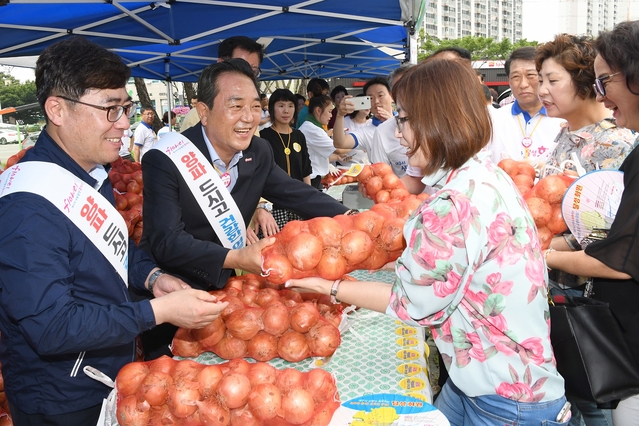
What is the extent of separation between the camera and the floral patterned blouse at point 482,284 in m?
1.39

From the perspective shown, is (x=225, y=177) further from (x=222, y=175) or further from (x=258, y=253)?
(x=258, y=253)

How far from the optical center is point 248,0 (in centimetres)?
518

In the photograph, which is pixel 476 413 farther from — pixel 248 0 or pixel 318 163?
pixel 318 163

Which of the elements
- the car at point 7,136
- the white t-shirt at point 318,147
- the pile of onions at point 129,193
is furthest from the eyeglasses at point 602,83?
the car at point 7,136

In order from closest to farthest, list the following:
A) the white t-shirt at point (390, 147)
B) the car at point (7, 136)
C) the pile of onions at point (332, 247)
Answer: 1. the pile of onions at point (332, 247)
2. the white t-shirt at point (390, 147)
3. the car at point (7, 136)

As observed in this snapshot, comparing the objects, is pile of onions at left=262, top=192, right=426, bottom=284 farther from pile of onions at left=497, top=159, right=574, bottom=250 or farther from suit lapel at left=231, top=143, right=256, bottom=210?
suit lapel at left=231, top=143, right=256, bottom=210

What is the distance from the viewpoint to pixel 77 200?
175cm

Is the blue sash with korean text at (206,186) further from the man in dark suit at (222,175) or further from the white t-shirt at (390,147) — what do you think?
the white t-shirt at (390,147)

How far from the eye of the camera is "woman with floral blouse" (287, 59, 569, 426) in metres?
1.40

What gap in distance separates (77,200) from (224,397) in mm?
908

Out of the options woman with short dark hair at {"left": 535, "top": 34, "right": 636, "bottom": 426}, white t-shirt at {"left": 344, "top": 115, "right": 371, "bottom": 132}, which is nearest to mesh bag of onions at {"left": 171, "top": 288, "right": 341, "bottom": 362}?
woman with short dark hair at {"left": 535, "top": 34, "right": 636, "bottom": 426}

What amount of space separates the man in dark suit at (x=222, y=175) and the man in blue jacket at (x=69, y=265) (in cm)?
37

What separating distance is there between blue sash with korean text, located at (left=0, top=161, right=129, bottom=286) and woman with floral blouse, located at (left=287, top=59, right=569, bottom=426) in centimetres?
112

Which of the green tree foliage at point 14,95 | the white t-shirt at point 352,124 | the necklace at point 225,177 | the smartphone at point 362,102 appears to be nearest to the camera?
the necklace at point 225,177
